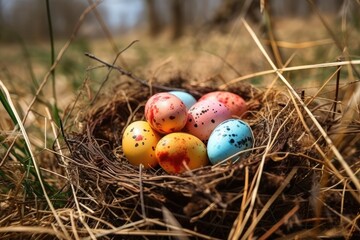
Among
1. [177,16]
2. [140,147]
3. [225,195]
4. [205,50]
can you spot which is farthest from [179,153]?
[177,16]

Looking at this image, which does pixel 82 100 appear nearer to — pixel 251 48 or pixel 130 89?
pixel 130 89

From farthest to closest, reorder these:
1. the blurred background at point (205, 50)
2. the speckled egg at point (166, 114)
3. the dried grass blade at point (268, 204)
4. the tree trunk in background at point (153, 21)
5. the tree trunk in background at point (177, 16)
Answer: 1. the tree trunk in background at point (153, 21)
2. the tree trunk in background at point (177, 16)
3. the blurred background at point (205, 50)
4. the speckled egg at point (166, 114)
5. the dried grass blade at point (268, 204)

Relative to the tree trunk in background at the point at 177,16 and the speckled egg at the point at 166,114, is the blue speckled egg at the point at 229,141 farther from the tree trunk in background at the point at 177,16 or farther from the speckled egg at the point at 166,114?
the tree trunk in background at the point at 177,16

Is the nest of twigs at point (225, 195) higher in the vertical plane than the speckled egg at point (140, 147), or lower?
lower

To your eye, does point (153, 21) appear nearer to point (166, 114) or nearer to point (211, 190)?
point (166, 114)

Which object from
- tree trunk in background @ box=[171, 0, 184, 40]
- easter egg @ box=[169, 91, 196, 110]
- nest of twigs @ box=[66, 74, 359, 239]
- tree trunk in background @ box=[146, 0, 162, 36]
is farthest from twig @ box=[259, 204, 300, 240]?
tree trunk in background @ box=[146, 0, 162, 36]

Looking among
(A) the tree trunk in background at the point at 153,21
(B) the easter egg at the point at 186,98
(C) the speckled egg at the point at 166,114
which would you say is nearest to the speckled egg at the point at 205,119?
(C) the speckled egg at the point at 166,114

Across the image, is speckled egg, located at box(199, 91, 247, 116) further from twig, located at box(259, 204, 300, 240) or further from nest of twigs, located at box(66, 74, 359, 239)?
twig, located at box(259, 204, 300, 240)
